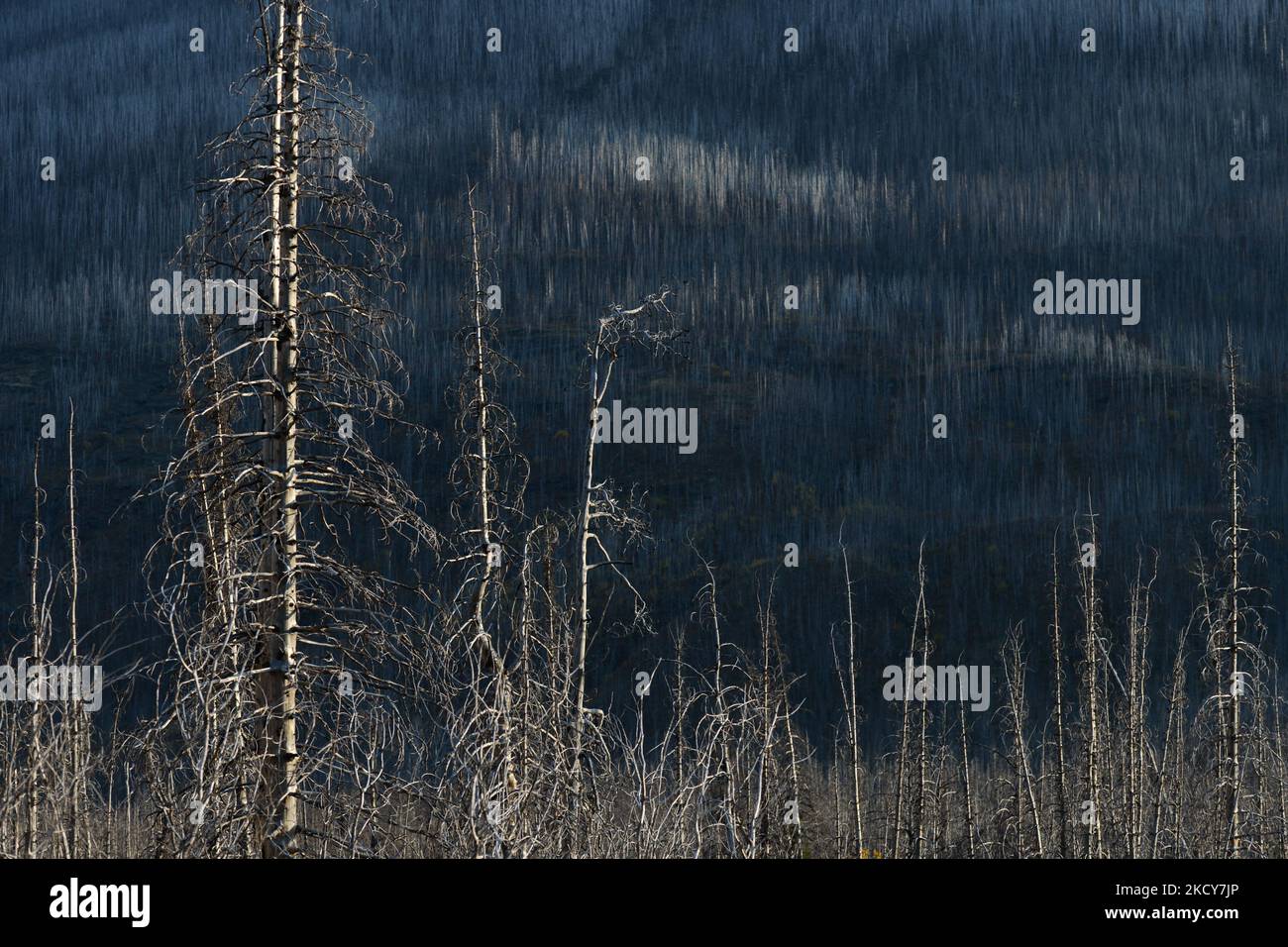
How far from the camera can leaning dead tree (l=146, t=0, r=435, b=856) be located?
550 inches

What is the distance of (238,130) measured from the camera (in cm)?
1586

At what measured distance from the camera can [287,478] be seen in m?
15.0

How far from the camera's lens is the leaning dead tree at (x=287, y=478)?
550 inches

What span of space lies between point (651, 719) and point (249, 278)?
162088 mm

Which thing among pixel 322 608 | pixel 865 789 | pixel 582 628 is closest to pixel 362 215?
pixel 322 608

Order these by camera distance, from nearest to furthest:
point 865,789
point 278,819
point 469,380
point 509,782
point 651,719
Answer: point 278,819 < point 509,782 < point 469,380 < point 865,789 < point 651,719

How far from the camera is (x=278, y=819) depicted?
14.0 metres

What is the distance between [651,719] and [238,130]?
162 m
